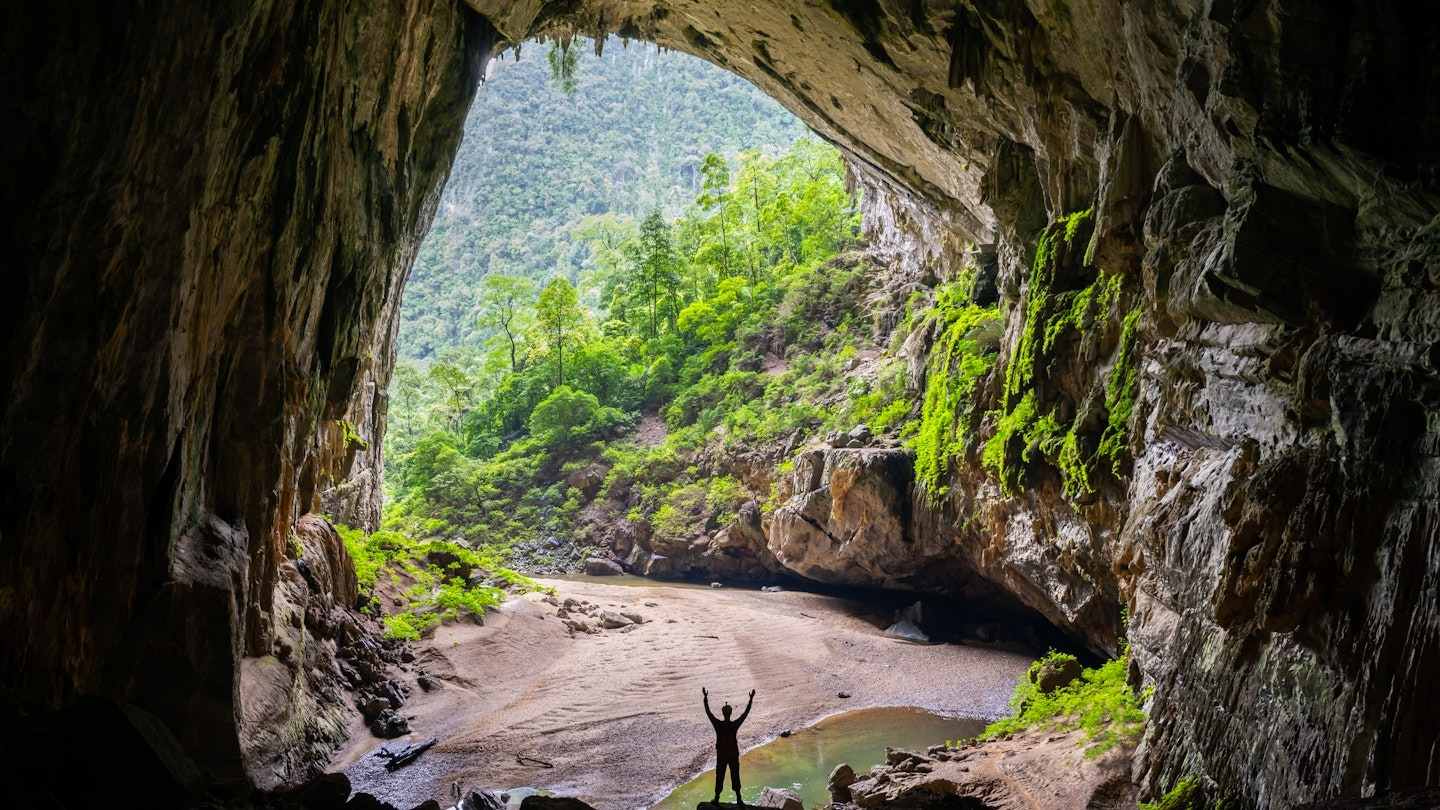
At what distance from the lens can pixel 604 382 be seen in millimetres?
41219

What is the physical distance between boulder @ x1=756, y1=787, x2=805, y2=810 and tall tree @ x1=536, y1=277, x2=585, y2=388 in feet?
106

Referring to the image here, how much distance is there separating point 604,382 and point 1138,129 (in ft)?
105

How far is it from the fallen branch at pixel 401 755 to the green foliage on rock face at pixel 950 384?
10.9 meters

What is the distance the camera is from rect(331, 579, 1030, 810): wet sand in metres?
11.8

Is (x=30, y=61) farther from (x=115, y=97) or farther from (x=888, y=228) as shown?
(x=888, y=228)

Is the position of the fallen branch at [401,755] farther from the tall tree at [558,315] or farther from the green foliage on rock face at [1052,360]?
the tall tree at [558,315]

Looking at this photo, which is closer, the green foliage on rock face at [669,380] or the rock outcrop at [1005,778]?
the rock outcrop at [1005,778]

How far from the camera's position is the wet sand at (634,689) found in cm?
1177

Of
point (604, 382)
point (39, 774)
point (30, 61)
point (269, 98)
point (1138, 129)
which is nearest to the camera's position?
point (39, 774)

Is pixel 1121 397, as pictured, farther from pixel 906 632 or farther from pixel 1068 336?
pixel 906 632

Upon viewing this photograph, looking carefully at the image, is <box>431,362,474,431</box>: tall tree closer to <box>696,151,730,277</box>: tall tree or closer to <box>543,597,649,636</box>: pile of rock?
<box>696,151,730,277</box>: tall tree

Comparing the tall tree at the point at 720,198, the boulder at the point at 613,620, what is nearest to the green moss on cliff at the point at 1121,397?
the boulder at the point at 613,620

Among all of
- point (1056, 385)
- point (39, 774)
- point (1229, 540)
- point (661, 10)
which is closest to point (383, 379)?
point (661, 10)

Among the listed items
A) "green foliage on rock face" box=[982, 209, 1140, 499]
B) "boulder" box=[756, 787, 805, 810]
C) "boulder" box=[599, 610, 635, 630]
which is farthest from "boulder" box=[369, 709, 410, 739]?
"green foliage on rock face" box=[982, 209, 1140, 499]
